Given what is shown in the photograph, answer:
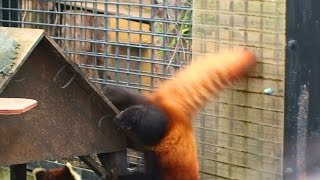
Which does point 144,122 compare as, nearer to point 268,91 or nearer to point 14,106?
point 268,91

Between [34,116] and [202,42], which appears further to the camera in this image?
[202,42]

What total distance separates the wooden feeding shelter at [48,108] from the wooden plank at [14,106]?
0.37 m

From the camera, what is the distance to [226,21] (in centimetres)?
610

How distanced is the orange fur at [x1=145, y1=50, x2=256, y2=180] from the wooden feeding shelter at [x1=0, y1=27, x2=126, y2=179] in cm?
30

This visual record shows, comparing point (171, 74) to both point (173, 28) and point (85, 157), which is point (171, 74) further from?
point (85, 157)

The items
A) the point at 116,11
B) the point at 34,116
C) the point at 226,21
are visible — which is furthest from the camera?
the point at 116,11

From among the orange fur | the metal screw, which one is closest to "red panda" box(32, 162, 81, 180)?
the orange fur

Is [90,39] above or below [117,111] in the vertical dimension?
above

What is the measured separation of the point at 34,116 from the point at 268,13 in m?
1.64

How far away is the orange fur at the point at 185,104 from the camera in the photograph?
5492 mm

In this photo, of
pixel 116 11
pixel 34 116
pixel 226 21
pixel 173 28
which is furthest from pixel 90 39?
pixel 34 116

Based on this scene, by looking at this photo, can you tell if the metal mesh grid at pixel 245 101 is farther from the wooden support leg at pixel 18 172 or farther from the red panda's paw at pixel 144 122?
the wooden support leg at pixel 18 172

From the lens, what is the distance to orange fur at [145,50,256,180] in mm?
5492

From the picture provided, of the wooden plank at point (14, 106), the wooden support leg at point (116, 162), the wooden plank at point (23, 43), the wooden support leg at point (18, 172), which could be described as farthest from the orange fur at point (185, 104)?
the wooden plank at point (14, 106)
